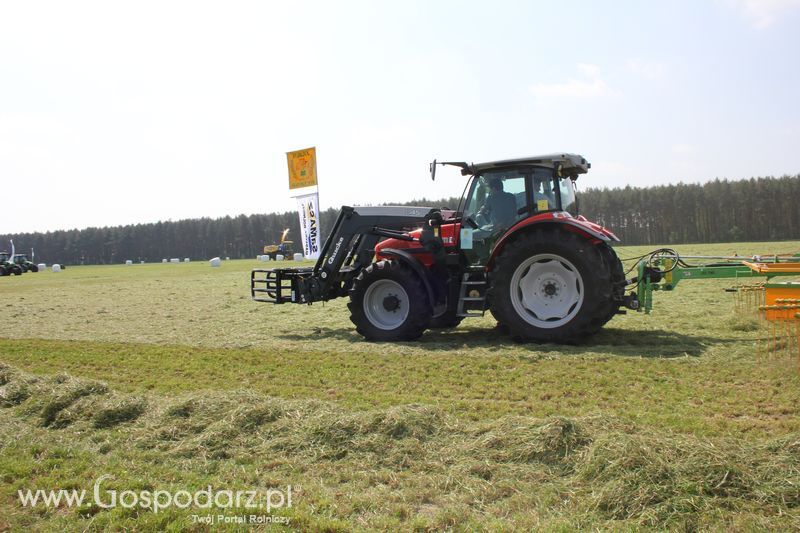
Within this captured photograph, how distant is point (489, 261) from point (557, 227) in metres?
1.03

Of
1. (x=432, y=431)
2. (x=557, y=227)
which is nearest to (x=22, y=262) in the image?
(x=557, y=227)

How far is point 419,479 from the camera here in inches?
149

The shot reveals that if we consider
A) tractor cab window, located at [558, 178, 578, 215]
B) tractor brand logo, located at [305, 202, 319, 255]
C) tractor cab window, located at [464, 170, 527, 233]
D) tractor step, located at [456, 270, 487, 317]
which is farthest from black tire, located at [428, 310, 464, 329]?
tractor brand logo, located at [305, 202, 319, 255]

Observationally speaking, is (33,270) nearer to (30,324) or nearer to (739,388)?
(30,324)

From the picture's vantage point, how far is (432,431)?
4.61m

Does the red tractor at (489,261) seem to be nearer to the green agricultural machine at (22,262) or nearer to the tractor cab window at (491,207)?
the tractor cab window at (491,207)

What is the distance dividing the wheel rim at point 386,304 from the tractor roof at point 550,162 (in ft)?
7.12

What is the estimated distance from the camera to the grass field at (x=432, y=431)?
3375 mm

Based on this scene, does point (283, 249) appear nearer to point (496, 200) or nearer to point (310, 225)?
point (310, 225)

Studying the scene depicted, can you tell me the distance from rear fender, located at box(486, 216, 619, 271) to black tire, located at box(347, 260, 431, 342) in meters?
1.14

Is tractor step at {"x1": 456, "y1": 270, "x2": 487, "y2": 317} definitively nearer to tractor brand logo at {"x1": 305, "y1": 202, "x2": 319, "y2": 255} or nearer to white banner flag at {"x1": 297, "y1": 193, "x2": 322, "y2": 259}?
white banner flag at {"x1": 297, "y1": 193, "x2": 322, "y2": 259}

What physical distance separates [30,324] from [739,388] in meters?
12.6

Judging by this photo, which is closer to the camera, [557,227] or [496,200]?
[557,227]

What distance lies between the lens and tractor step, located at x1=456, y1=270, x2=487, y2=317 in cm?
867
